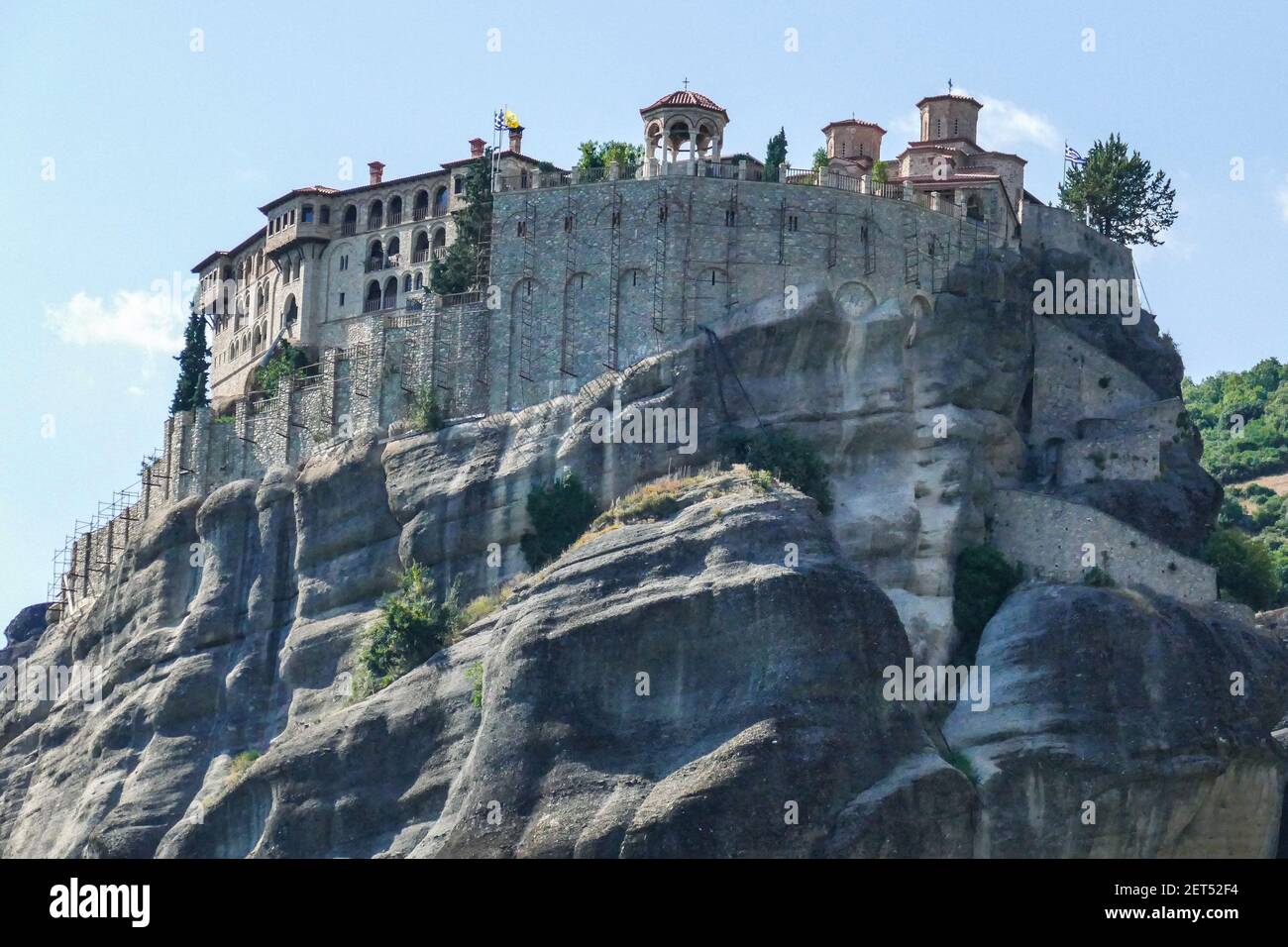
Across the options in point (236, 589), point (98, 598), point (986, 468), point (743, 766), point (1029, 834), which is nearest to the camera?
point (743, 766)

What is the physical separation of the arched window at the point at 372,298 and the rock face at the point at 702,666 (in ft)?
30.6

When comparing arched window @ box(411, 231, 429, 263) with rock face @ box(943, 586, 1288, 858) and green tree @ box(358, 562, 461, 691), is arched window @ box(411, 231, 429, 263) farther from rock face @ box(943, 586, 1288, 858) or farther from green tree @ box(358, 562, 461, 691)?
rock face @ box(943, 586, 1288, 858)

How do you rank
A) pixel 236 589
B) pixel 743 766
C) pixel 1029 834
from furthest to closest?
pixel 236 589
pixel 1029 834
pixel 743 766

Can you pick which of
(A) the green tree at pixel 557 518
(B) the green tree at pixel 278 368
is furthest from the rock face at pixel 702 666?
(B) the green tree at pixel 278 368

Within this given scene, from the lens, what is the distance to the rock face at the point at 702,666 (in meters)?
58.2

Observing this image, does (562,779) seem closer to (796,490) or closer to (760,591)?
(760,591)

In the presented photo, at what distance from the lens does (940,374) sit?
68500 millimetres

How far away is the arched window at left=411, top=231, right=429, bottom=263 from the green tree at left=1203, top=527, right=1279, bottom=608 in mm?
25567

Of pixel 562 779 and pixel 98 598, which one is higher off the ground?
pixel 98 598

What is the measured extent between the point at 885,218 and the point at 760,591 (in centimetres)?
1422

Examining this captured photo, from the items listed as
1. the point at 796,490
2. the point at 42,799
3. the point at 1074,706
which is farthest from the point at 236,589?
the point at 1074,706

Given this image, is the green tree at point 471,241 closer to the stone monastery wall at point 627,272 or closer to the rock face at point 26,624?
the stone monastery wall at point 627,272

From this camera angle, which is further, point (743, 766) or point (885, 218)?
point (885, 218)

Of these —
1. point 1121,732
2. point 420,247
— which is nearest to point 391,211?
point 420,247
